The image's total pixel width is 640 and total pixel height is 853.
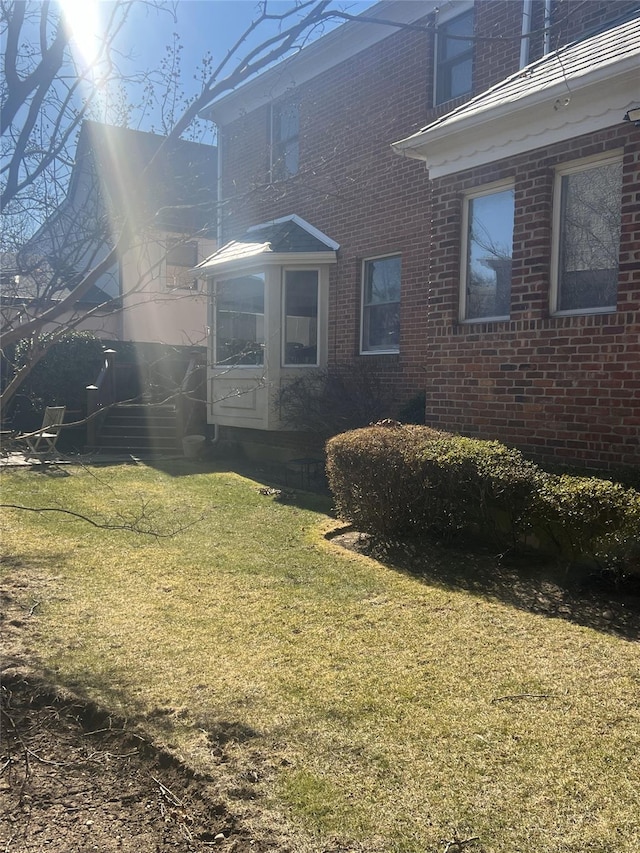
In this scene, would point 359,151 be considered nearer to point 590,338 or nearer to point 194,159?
point 590,338

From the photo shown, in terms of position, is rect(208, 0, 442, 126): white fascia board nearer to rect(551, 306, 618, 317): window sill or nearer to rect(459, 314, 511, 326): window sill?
rect(459, 314, 511, 326): window sill

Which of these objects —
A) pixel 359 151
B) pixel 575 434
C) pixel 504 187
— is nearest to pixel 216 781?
pixel 575 434

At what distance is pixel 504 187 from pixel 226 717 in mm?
6027

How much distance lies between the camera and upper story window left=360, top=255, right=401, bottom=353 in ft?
36.2

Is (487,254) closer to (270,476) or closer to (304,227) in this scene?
(270,476)

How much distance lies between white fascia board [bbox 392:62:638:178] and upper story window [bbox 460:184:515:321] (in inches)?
16.3

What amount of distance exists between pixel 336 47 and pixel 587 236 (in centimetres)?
773

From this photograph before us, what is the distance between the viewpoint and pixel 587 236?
20.9ft

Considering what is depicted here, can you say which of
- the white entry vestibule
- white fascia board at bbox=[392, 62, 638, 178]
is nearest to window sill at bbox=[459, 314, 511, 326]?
white fascia board at bbox=[392, 62, 638, 178]

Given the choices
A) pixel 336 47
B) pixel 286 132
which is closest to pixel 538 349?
pixel 336 47

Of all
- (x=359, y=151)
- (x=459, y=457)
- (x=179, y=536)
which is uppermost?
(x=359, y=151)

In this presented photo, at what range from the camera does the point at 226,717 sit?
320 cm

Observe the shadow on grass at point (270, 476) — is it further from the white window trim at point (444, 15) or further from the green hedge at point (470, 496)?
the white window trim at point (444, 15)

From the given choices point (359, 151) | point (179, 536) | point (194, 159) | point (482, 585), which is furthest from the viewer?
point (359, 151)
